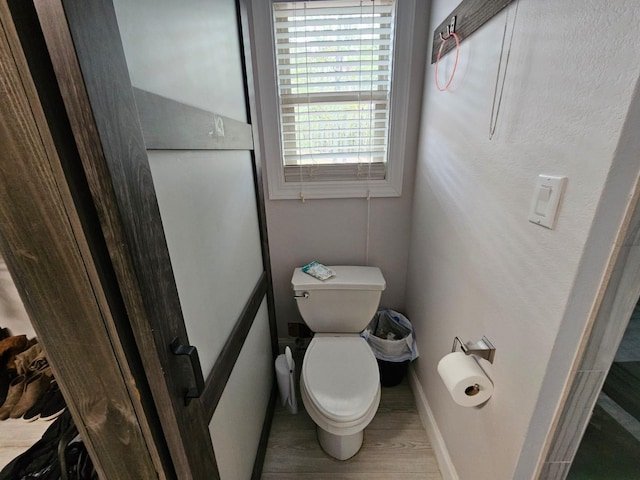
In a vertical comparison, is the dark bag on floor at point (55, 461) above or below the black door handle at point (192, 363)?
below

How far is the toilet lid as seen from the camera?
3.80 feet

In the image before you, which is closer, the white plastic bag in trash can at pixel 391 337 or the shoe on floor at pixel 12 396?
the shoe on floor at pixel 12 396

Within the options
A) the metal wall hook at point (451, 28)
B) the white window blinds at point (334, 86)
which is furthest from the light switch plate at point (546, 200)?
the white window blinds at point (334, 86)

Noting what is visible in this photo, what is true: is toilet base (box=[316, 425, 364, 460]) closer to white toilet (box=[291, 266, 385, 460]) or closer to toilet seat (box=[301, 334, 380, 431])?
white toilet (box=[291, 266, 385, 460])

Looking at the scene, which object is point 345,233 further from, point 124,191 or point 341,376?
point 124,191

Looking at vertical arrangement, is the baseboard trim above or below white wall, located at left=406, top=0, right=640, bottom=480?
below

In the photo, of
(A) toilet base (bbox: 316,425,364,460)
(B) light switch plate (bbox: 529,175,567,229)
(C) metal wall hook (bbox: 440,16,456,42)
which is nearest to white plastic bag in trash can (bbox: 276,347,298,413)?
(A) toilet base (bbox: 316,425,364,460)

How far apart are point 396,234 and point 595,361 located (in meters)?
1.18

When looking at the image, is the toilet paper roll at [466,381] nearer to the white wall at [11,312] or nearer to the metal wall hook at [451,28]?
the metal wall hook at [451,28]

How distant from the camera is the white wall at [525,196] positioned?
521 millimetres

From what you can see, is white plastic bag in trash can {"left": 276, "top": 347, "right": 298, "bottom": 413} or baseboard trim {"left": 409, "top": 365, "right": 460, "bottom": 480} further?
white plastic bag in trash can {"left": 276, "top": 347, "right": 298, "bottom": 413}

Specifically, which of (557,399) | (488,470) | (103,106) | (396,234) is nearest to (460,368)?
(557,399)

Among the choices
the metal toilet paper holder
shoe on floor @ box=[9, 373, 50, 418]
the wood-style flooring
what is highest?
the metal toilet paper holder

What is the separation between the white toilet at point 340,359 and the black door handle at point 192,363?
70 cm
